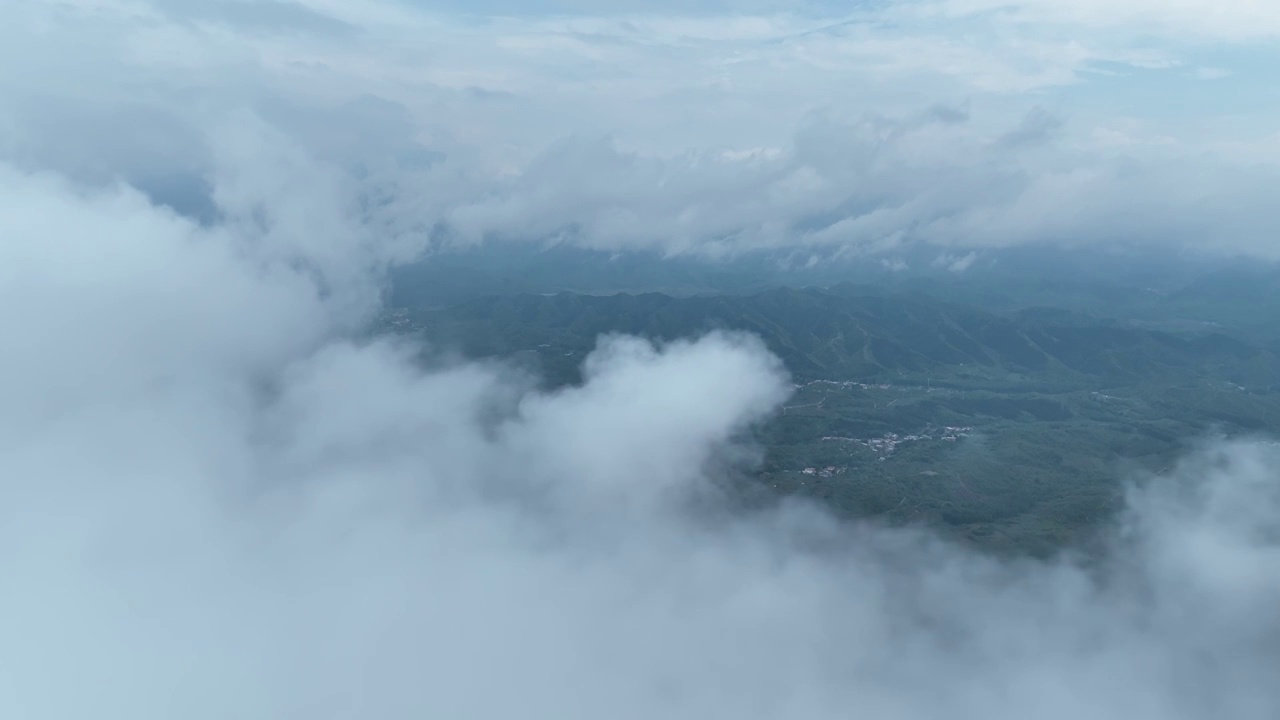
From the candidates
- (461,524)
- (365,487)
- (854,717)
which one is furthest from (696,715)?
(365,487)

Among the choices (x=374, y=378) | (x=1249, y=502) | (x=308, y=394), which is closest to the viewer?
(x=1249, y=502)

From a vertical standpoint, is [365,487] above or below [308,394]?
below

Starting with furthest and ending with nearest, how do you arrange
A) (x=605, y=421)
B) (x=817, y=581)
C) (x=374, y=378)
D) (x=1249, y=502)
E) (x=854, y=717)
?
1. (x=374, y=378)
2. (x=605, y=421)
3. (x=1249, y=502)
4. (x=817, y=581)
5. (x=854, y=717)

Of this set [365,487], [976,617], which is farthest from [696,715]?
[365,487]

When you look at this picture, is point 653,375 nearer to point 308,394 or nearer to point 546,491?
point 546,491

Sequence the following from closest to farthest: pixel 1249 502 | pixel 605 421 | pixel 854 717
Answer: pixel 854 717, pixel 1249 502, pixel 605 421

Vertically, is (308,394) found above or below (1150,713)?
above

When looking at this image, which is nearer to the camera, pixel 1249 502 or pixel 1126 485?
pixel 1249 502

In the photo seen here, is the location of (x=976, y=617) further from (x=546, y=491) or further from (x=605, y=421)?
(x=605, y=421)

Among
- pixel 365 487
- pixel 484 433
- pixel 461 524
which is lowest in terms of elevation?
pixel 461 524
